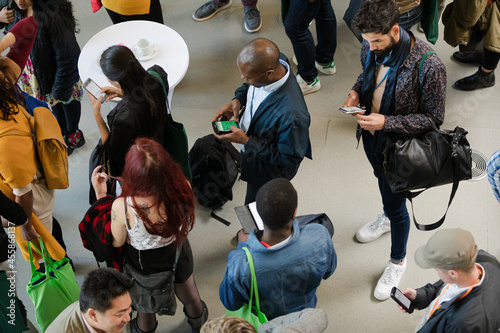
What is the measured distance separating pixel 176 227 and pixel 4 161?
93 centimetres

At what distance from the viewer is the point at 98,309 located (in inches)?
81.7

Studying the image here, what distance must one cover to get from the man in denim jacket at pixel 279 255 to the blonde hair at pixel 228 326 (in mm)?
331

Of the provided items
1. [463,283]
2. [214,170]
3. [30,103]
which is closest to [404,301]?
[463,283]

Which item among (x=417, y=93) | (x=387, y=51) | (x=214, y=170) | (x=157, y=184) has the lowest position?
(x=214, y=170)

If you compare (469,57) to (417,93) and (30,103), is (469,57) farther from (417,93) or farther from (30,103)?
(30,103)

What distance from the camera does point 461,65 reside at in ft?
15.0

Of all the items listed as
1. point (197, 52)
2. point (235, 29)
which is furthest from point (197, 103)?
point (235, 29)

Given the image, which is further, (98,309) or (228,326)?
(98,309)

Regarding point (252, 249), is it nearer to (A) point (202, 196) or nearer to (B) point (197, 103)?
(A) point (202, 196)

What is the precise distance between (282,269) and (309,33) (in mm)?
2612

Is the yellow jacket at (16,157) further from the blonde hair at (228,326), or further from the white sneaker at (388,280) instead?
the white sneaker at (388,280)

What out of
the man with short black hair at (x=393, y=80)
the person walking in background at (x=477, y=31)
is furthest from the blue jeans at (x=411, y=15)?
the man with short black hair at (x=393, y=80)

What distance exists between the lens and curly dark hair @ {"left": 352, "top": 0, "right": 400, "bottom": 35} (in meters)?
2.44

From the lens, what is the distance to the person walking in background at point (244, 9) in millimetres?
5066
